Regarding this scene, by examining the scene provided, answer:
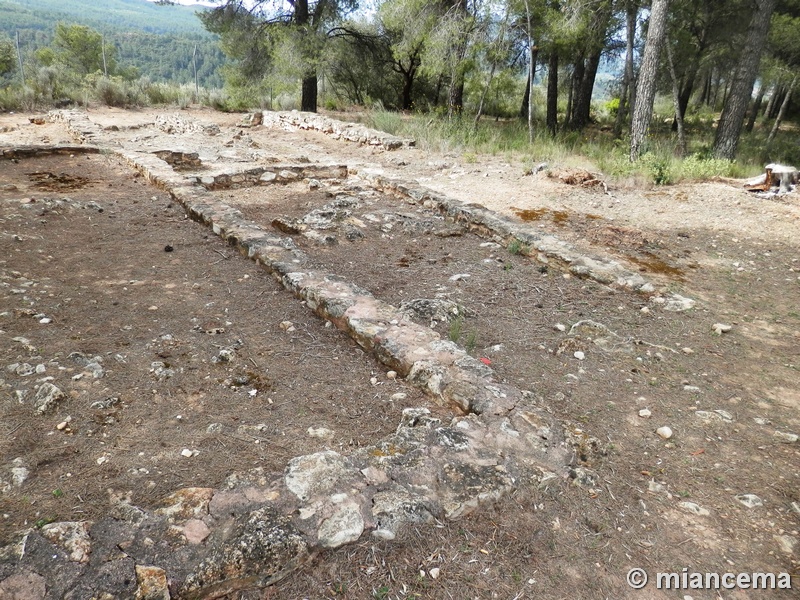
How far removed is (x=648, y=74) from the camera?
28.5 ft

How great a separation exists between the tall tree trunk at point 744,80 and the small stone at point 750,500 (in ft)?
32.1

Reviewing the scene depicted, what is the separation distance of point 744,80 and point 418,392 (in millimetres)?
10377

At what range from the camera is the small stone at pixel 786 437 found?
2.48 meters

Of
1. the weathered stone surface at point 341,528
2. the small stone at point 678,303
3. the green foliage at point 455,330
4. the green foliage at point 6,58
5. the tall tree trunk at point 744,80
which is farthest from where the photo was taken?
the green foliage at point 6,58

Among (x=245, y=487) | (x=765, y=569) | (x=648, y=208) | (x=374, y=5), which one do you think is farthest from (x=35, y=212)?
(x=374, y=5)

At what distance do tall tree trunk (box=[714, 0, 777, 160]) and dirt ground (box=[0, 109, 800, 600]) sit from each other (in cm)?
469

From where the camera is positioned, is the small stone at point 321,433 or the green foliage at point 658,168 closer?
the small stone at point 321,433

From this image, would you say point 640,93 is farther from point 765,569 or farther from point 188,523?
point 188,523

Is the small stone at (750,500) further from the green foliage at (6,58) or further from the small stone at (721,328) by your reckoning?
the green foliage at (6,58)

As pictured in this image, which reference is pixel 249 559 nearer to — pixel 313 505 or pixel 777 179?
pixel 313 505

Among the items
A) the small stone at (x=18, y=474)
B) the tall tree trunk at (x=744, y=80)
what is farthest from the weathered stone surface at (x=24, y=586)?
the tall tree trunk at (x=744, y=80)

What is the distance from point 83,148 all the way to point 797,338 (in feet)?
32.8

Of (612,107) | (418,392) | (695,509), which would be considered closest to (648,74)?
(418,392)

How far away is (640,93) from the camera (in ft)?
29.3
